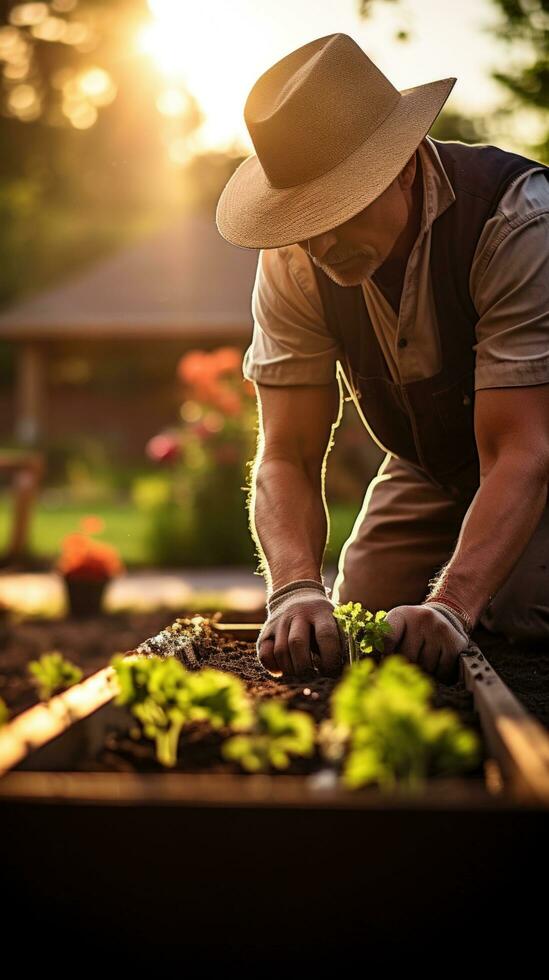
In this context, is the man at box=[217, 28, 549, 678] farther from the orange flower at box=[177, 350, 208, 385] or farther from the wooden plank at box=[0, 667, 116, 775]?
the orange flower at box=[177, 350, 208, 385]

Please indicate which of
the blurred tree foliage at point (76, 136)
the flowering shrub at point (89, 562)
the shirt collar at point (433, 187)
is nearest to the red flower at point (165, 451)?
the flowering shrub at point (89, 562)

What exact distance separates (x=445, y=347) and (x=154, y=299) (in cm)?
1775

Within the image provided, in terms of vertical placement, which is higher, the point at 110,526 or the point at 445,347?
the point at 445,347

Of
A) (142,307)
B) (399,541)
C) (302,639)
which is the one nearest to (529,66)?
(399,541)

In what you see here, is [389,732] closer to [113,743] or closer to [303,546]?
[113,743]

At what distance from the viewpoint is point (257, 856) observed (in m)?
1.21

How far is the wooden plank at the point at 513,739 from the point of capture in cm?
123

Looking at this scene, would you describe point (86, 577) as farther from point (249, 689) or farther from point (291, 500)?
point (249, 689)

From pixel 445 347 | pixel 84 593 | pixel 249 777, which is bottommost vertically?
pixel 84 593

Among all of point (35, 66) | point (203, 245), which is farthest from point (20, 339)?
point (35, 66)

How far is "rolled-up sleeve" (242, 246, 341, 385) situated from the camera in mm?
2844

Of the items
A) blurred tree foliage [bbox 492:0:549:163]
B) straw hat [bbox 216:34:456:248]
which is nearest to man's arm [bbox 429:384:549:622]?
straw hat [bbox 216:34:456:248]

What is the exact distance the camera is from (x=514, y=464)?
2.39m

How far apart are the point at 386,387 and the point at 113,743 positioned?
4.74 ft
